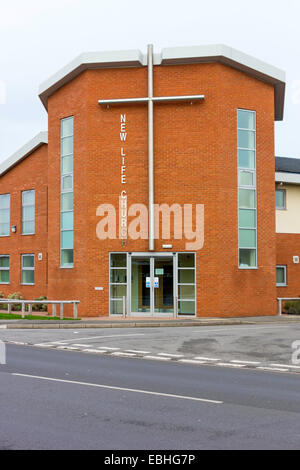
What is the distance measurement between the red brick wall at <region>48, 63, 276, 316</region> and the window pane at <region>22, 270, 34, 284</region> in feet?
24.2

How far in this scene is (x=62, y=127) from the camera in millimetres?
29266

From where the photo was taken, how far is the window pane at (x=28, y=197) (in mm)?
35556

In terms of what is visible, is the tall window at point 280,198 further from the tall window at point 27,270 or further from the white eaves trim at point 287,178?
the tall window at point 27,270

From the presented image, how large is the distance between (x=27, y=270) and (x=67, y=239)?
7497 mm

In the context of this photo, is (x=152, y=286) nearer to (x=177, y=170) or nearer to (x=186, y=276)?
(x=186, y=276)

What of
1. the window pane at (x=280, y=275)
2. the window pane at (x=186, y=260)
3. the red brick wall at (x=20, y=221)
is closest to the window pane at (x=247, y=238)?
the window pane at (x=186, y=260)

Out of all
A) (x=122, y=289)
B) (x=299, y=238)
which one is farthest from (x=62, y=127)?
(x=299, y=238)

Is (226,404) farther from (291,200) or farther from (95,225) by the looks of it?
(291,200)

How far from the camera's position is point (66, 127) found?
29.1 meters

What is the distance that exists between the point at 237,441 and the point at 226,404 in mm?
2149

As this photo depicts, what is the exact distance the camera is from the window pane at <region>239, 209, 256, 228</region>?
27703mm

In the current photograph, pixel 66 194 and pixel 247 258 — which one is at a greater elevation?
pixel 66 194

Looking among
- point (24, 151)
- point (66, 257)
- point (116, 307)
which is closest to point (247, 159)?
point (116, 307)

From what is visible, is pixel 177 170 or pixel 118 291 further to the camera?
pixel 118 291
